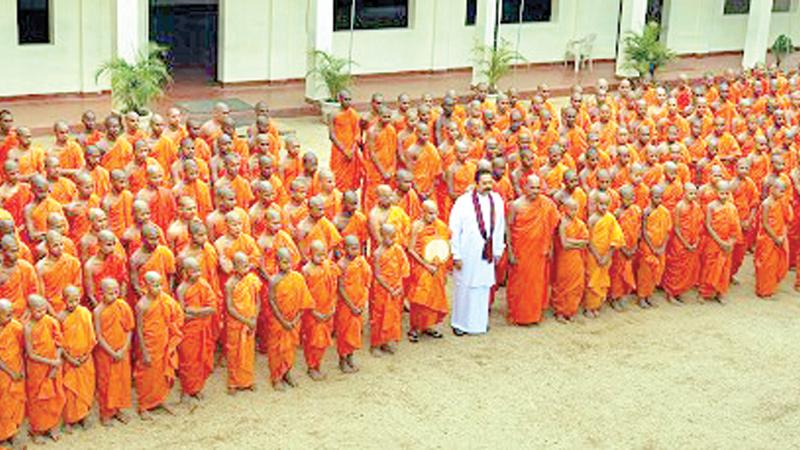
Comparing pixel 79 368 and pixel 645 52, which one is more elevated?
pixel 645 52

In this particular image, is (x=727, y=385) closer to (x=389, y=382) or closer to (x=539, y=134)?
(x=389, y=382)

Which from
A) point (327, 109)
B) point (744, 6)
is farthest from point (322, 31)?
point (744, 6)

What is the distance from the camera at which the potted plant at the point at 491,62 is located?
21781 millimetres

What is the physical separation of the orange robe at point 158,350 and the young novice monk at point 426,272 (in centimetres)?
264

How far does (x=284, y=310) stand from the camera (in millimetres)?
10594

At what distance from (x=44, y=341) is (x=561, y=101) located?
15581 mm

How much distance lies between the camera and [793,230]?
Result: 582 inches

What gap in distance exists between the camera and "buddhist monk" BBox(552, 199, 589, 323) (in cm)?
1254

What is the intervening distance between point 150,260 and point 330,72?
1007 cm

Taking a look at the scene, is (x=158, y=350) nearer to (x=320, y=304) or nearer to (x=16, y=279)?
(x=16, y=279)

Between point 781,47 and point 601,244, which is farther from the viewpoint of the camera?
point 781,47

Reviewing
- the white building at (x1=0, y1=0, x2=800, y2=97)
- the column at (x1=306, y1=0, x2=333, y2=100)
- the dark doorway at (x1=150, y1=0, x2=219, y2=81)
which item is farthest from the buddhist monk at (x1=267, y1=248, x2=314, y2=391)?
the dark doorway at (x1=150, y1=0, x2=219, y2=81)

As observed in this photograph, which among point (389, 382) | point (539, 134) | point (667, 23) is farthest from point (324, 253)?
point (667, 23)

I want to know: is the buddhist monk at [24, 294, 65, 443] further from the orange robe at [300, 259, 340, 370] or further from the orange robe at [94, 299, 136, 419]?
the orange robe at [300, 259, 340, 370]
